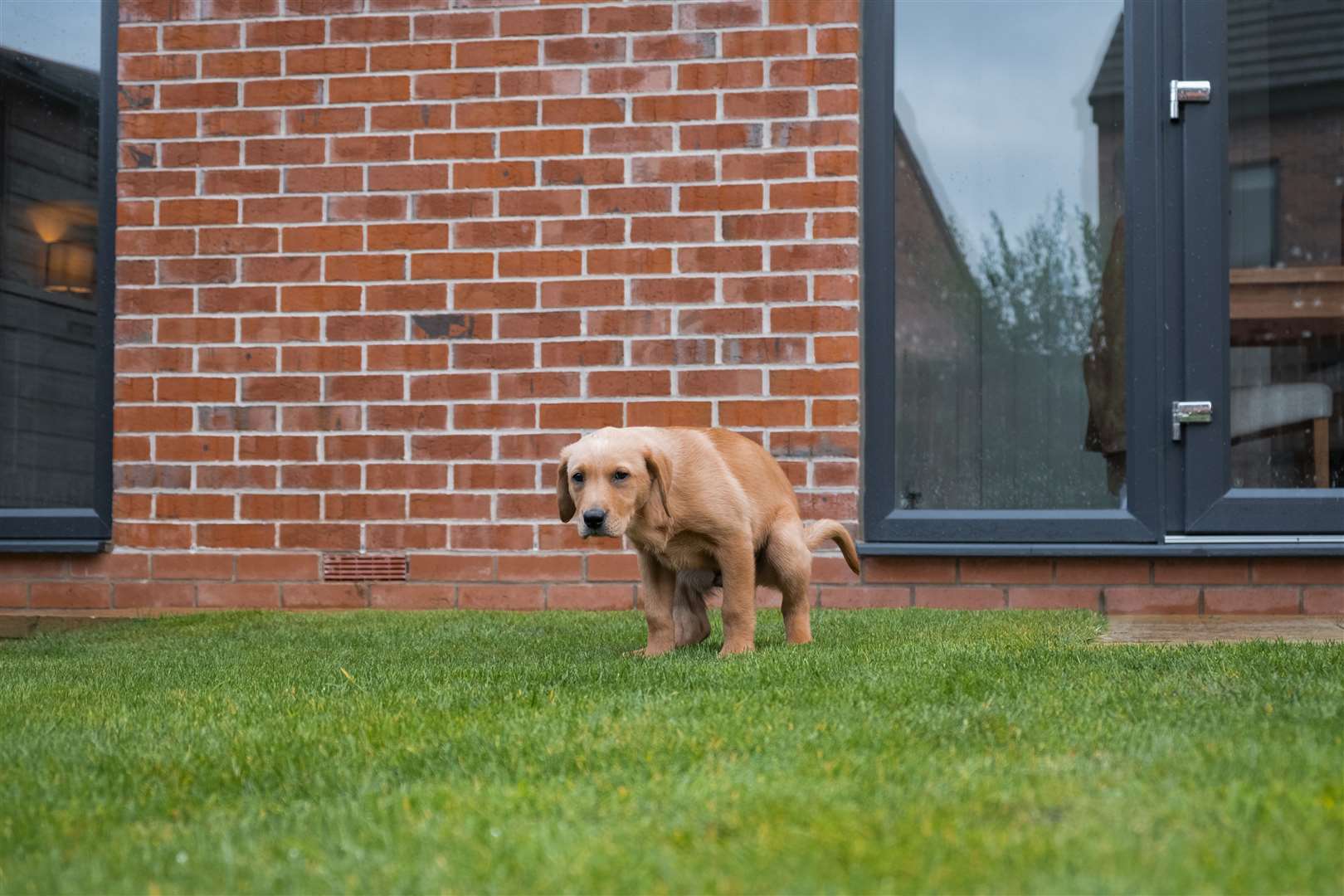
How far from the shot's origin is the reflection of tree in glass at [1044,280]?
6.35 metres

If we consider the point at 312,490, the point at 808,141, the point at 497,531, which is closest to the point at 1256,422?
the point at 808,141

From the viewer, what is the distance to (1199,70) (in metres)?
6.16

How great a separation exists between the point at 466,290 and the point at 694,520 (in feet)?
8.69

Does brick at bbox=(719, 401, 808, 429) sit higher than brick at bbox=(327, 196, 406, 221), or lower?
lower

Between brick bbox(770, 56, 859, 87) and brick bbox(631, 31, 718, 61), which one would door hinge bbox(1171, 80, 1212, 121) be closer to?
brick bbox(770, 56, 859, 87)

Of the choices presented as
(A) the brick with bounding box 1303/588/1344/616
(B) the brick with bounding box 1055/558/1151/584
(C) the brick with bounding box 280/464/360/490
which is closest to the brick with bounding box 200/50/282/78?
(C) the brick with bounding box 280/464/360/490

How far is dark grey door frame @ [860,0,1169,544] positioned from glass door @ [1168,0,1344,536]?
128mm

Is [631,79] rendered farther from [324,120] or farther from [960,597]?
[960,597]

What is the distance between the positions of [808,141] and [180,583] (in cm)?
340

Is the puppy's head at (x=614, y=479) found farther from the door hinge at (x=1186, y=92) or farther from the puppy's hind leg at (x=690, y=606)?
the door hinge at (x=1186, y=92)

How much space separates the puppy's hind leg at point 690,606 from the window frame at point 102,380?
3.35 m

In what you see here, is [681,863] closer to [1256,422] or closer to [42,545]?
[1256,422]

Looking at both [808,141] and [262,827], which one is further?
[808,141]

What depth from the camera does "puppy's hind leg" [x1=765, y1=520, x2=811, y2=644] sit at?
4305 millimetres
